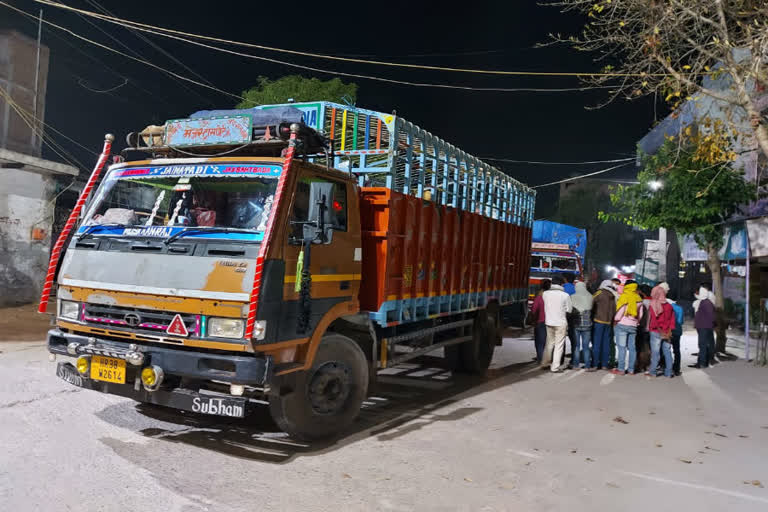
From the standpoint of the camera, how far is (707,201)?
1365cm

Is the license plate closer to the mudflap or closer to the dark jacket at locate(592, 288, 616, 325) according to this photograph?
the mudflap

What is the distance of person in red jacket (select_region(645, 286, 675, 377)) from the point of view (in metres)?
9.94

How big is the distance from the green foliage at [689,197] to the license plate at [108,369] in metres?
12.1

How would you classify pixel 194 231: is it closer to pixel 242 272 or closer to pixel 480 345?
pixel 242 272

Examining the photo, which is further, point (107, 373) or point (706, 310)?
point (706, 310)

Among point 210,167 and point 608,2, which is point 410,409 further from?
point 608,2

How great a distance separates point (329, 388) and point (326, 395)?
0.07 metres

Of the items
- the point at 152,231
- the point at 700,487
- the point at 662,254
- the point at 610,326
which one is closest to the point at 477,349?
the point at 610,326

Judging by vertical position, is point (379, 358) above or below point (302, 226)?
below

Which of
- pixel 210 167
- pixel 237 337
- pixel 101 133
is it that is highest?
pixel 101 133

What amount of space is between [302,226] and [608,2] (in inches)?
297

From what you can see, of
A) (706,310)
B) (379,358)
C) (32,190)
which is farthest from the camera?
(32,190)

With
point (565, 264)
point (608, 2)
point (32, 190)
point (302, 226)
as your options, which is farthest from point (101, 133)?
point (302, 226)

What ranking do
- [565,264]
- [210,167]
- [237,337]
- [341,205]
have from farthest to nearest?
[565,264]
[341,205]
[210,167]
[237,337]
